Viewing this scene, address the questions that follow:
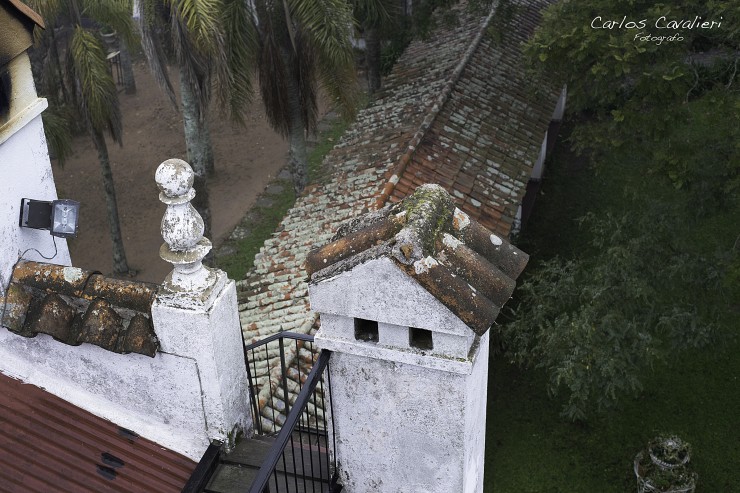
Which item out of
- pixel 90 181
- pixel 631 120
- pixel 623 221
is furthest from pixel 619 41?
pixel 90 181

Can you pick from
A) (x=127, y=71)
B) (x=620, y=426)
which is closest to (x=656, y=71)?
(x=620, y=426)

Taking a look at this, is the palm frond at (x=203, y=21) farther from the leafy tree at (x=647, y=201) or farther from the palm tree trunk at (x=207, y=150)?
the palm tree trunk at (x=207, y=150)

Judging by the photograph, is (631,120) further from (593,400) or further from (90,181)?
(90,181)

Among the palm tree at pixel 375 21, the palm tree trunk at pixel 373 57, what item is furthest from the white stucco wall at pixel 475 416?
the palm tree trunk at pixel 373 57

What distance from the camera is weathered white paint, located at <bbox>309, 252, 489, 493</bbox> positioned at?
4.52m

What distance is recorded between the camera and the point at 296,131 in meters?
17.3

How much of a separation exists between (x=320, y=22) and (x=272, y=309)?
5589 millimetres

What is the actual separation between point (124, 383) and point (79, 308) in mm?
606

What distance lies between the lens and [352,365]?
16.0 feet

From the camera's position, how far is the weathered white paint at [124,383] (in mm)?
5668

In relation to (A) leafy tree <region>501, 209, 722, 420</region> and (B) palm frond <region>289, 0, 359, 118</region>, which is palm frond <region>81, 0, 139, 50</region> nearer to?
(B) palm frond <region>289, 0, 359, 118</region>

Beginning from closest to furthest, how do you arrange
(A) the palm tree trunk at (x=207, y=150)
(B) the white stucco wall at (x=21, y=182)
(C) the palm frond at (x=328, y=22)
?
(B) the white stucco wall at (x=21, y=182)
(C) the palm frond at (x=328, y=22)
(A) the palm tree trunk at (x=207, y=150)

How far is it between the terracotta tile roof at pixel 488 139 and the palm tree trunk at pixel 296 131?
123 inches

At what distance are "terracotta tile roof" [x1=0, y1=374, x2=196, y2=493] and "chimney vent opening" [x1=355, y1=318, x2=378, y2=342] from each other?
199 cm
